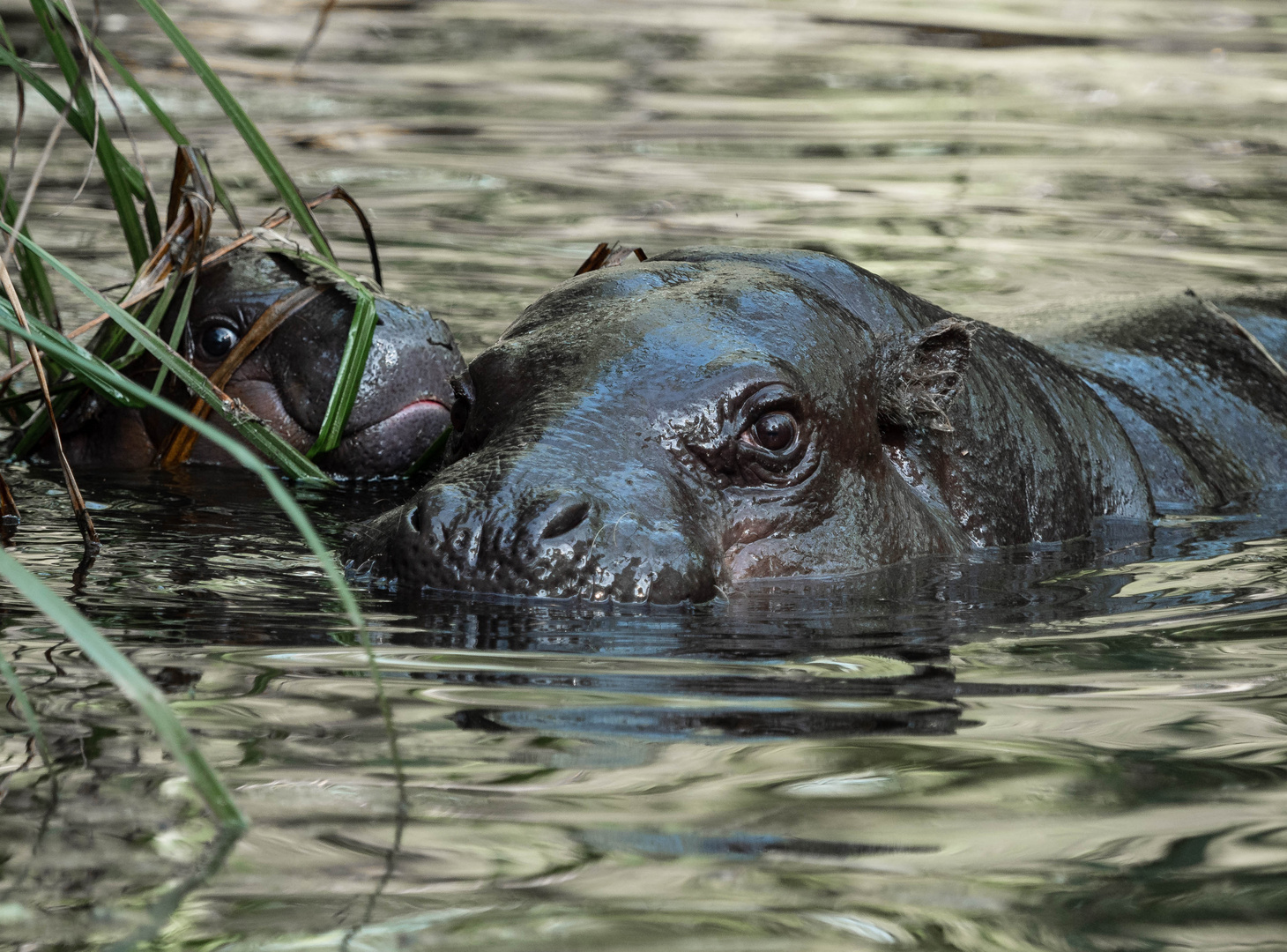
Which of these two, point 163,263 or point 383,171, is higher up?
point 383,171

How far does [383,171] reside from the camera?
11.5 m

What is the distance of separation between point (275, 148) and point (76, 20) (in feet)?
27.1

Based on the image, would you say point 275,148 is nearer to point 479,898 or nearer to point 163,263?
point 163,263

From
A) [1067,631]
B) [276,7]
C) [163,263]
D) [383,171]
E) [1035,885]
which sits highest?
[276,7]

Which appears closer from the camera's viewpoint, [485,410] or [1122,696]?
[1122,696]

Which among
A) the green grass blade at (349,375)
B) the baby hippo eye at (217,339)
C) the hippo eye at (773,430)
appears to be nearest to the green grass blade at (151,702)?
the hippo eye at (773,430)

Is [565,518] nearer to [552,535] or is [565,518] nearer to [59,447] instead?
[552,535]

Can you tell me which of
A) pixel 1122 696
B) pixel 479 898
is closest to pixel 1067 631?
pixel 1122 696

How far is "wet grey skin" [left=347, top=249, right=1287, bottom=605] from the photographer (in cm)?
377

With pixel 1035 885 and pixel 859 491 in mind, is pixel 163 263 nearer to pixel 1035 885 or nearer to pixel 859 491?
pixel 859 491

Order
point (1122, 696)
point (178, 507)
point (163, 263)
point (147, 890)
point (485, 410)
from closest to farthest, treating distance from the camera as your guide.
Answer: point (147, 890), point (1122, 696), point (485, 410), point (178, 507), point (163, 263)

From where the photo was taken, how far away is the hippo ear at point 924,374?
4.47 metres

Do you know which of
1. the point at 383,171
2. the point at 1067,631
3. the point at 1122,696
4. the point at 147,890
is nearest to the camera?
the point at 147,890

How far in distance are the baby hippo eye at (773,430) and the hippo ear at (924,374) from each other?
1.40ft
